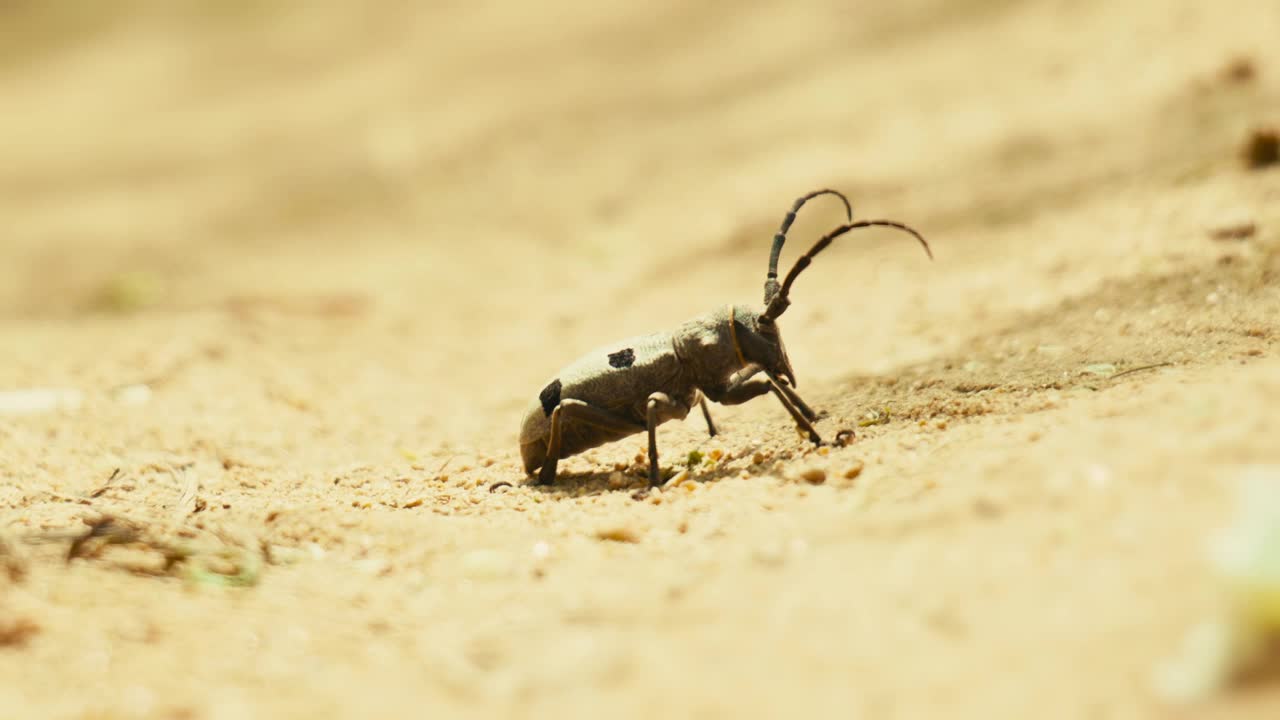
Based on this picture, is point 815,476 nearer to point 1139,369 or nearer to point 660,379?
point 660,379

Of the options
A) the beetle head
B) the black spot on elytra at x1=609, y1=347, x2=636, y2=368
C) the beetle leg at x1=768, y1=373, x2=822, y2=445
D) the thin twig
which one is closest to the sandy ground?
the thin twig

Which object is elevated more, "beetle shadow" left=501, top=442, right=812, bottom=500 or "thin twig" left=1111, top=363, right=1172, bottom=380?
"thin twig" left=1111, top=363, right=1172, bottom=380

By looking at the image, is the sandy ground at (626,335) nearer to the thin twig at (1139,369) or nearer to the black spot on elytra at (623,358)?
the thin twig at (1139,369)

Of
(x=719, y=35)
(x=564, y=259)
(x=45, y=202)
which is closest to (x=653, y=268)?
(x=564, y=259)

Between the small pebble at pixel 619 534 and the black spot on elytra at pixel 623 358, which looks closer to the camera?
the small pebble at pixel 619 534

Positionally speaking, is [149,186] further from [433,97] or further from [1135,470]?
[1135,470]

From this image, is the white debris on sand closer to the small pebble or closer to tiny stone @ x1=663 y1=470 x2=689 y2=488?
the small pebble

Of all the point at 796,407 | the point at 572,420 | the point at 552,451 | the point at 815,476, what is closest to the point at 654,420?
the point at 572,420

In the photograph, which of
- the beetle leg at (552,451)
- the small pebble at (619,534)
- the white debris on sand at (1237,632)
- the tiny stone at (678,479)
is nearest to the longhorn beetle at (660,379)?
the beetle leg at (552,451)
